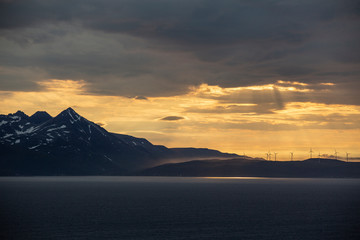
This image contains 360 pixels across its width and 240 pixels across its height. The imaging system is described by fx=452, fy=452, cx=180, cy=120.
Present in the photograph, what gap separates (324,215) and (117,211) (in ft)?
252

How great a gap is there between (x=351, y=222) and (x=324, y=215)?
21.3 metres

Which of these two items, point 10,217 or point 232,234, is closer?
point 232,234

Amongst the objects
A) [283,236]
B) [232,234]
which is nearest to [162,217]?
[232,234]

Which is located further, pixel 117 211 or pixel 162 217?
pixel 117 211

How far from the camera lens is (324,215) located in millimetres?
163500

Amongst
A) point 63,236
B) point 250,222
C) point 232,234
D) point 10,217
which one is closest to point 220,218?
point 250,222

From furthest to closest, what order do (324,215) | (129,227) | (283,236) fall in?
(324,215) → (129,227) → (283,236)

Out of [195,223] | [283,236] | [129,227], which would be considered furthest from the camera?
[195,223]

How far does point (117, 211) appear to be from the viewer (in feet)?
568

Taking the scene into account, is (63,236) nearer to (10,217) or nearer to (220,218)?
(10,217)

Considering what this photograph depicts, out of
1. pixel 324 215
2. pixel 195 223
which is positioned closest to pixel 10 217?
pixel 195 223

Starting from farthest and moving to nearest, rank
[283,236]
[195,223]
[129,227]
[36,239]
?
[195,223], [129,227], [283,236], [36,239]

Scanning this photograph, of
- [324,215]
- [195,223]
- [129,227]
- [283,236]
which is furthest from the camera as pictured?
[324,215]

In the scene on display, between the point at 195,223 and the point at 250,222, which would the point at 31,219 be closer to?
the point at 195,223
